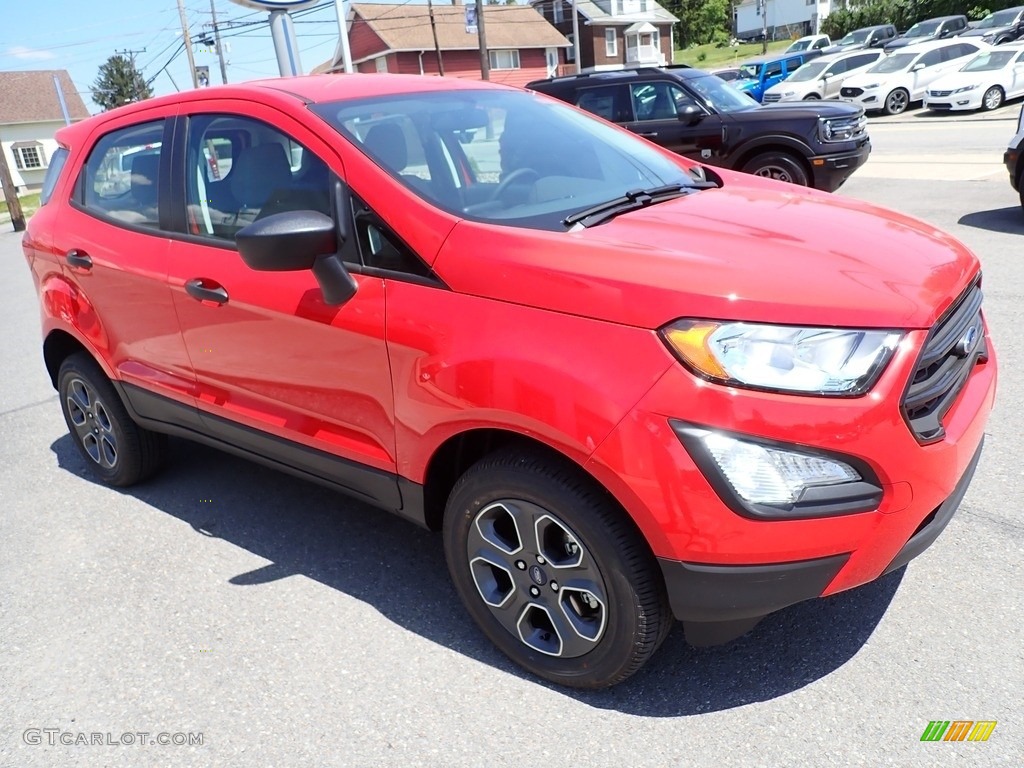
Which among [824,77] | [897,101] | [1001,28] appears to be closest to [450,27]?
[1001,28]

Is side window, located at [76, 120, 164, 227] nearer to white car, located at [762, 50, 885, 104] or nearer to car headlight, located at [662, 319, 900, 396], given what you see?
car headlight, located at [662, 319, 900, 396]

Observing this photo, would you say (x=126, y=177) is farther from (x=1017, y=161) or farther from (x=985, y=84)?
(x=985, y=84)

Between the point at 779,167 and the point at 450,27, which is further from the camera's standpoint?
the point at 450,27

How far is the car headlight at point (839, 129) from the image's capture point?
9.77m

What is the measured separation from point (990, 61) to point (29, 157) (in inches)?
2347

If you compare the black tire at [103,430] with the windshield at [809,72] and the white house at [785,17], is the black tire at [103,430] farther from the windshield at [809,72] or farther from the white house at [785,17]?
the white house at [785,17]

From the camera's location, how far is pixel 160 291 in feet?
11.6

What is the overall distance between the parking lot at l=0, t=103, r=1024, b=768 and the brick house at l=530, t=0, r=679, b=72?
61934 mm

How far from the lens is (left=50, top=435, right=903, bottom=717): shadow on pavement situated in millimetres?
2633

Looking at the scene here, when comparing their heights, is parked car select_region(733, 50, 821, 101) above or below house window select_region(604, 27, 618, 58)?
below

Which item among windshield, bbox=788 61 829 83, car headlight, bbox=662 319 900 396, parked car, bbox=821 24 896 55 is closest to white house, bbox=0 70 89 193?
parked car, bbox=821 24 896 55

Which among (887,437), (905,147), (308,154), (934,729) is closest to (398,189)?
(308,154)

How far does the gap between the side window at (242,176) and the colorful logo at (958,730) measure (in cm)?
241

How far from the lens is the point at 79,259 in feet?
13.0
